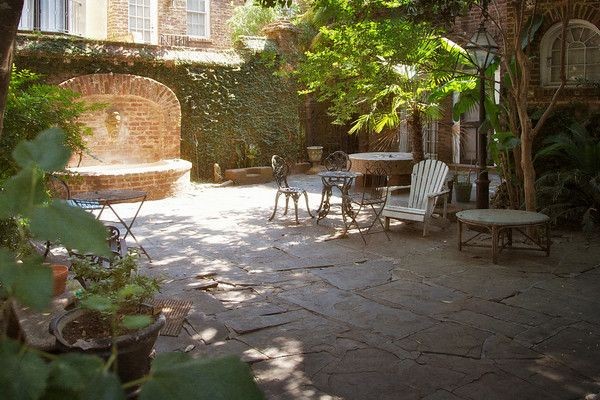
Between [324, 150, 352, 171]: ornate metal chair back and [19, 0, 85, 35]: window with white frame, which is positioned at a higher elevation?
[19, 0, 85, 35]: window with white frame

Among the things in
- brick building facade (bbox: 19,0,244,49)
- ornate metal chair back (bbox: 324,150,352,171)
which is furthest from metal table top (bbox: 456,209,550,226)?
brick building facade (bbox: 19,0,244,49)

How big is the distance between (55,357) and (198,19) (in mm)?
19332

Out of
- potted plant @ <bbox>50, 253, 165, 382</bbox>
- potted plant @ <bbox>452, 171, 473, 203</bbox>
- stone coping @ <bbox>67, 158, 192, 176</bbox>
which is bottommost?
potted plant @ <bbox>50, 253, 165, 382</bbox>

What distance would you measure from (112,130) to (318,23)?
5.71 m

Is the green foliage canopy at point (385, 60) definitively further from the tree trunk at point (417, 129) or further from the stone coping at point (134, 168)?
the stone coping at point (134, 168)

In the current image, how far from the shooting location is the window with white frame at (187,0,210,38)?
18.5 meters

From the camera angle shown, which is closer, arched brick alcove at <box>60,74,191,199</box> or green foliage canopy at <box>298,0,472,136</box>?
green foliage canopy at <box>298,0,472,136</box>

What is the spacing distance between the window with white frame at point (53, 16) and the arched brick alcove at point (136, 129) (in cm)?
391

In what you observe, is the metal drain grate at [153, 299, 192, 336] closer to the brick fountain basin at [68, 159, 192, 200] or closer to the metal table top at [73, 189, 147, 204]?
the metal table top at [73, 189, 147, 204]

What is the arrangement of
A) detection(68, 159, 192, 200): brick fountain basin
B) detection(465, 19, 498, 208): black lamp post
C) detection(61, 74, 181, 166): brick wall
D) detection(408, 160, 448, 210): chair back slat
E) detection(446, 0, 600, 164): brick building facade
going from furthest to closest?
1. detection(61, 74, 181, 166): brick wall
2. detection(68, 159, 192, 200): brick fountain basin
3. detection(446, 0, 600, 164): brick building facade
4. detection(408, 160, 448, 210): chair back slat
5. detection(465, 19, 498, 208): black lamp post

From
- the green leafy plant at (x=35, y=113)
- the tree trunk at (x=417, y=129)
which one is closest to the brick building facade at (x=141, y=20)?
the tree trunk at (x=417, y=129)

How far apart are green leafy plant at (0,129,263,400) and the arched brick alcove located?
1090 centimetres

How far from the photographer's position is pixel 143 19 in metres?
17.9

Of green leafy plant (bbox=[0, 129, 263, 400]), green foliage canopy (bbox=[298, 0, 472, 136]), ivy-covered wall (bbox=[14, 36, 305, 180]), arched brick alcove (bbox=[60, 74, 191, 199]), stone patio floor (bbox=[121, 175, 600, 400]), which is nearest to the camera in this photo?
green leafy plant (bbox=[0, 129, 263, 400])
